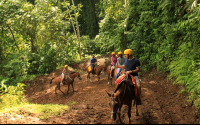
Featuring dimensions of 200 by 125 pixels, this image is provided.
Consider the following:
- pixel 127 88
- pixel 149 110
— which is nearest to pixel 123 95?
pixel 127 88

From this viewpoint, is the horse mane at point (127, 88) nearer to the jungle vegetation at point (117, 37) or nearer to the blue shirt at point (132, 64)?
the blue shirt at point (132, 64)

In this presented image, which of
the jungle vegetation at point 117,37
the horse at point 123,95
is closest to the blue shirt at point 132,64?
the horse at point 123,95

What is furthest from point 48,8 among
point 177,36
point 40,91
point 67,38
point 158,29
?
point 177,36

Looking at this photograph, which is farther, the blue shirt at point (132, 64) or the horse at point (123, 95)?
the blue shirt at point (132, 64)

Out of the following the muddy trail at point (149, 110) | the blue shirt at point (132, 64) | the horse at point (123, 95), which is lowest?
the muddy trail at point (149, 110)

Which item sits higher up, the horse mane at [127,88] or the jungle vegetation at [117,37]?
the jungle vegetation at [117,37]

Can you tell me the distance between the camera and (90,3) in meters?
32.4

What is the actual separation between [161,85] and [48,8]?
1554 centimetres

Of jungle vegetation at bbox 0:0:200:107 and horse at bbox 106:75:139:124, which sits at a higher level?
jungle vegetation at bbox 0:0:200:107

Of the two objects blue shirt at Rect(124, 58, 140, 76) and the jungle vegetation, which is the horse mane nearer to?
blue shirt at Rect(124, 58, 140, 76)

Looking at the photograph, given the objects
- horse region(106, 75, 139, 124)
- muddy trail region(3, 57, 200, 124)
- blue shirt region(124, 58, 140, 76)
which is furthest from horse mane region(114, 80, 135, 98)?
muddy trail region(3, 57, 200, 124)

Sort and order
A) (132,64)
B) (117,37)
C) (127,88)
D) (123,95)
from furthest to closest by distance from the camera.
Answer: (117,37) → (132,64) → (127,88) → (123,95)

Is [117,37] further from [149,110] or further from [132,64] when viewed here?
[149,110]

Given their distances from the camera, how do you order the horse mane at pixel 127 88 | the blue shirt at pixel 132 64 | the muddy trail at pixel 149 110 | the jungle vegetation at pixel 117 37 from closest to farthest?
1. the horse mane at pixel 127 88
2. the muddy trail at pixel 149 110
3. the blue shirt at pixel 132 64
4. the jungle vegetation at pixel 117 37
